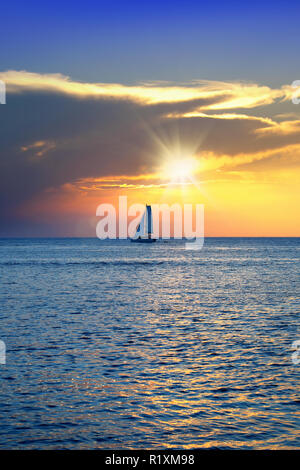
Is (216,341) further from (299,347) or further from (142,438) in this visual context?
(142,438)

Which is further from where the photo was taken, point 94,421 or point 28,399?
point 28,399

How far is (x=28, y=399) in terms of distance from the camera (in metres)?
19.8

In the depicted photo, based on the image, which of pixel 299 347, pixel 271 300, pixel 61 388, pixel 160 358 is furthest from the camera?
pixel 271 300

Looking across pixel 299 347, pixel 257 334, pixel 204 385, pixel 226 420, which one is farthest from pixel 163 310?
pixel 226 420

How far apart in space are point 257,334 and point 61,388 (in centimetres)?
1662

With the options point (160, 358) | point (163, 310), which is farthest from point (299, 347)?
point (163, 310)

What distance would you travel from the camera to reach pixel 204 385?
2147 centimetres

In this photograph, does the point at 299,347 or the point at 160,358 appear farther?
the point at 299,347

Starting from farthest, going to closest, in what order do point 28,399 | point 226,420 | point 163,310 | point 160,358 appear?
point 163,310
point 160,358
point 28,399
point 226,420

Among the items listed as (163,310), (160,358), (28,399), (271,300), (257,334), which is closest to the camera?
(28,399)
